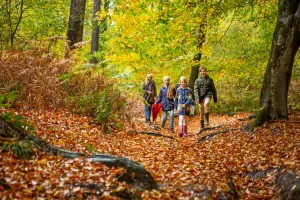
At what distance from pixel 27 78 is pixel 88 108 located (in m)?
1.85

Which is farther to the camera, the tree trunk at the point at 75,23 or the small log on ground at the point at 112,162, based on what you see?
the tree trunk at the point at 75,23

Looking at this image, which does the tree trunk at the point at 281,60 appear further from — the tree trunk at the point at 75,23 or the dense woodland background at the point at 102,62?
the tree trunk at the point at 75,23

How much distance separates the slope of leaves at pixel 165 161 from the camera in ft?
13.9

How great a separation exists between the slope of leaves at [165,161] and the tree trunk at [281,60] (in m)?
0.48

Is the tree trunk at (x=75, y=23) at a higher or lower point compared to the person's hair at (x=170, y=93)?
higher

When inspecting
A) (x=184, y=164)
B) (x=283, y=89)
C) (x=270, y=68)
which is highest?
(x=270, y=68)

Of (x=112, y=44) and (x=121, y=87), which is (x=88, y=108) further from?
(x=112, y=44)

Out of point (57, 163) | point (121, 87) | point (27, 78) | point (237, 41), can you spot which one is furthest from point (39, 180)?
point (237, 41)

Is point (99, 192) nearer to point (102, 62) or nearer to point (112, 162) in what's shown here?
point (112, 162)

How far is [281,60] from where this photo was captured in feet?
29.5

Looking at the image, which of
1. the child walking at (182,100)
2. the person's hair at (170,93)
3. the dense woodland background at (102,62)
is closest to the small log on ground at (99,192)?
the dense woodland background at (102,62)

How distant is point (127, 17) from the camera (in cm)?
1551

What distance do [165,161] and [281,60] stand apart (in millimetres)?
4589

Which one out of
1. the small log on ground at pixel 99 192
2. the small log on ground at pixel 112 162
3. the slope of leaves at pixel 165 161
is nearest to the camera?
the small log on ground at pixel 99 192
